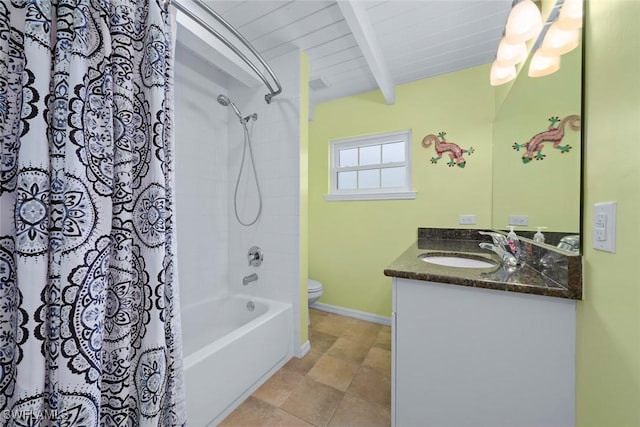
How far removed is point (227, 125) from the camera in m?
2.11

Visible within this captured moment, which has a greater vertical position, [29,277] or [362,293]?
[29,277]

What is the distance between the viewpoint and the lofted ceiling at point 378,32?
1.41m

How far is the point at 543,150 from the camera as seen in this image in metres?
1.09

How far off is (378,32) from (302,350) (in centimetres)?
236

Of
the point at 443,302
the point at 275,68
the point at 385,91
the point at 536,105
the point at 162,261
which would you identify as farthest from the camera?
the point at 385,91

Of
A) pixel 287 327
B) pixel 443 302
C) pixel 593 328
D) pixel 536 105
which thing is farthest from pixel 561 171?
pixel 287 327

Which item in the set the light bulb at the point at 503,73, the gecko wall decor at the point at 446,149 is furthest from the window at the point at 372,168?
the light bulb at the point at 503,73

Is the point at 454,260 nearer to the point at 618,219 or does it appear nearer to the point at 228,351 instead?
the point at 618,219

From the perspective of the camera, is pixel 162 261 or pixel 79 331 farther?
pixel 162 261

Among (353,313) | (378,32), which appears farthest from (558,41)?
(353,313)

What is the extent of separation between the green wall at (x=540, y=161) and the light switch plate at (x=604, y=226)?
4.5 inches

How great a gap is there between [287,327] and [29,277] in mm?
1460

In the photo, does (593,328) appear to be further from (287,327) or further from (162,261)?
(287,327)

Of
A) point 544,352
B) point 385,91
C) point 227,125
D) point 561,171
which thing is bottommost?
point 544,352
